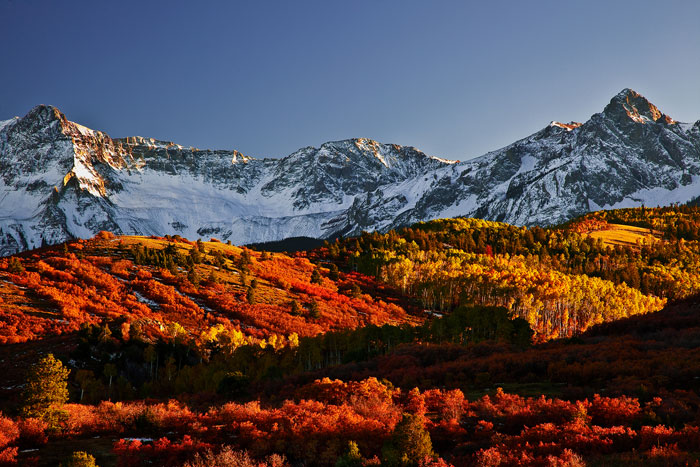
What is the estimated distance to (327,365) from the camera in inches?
3017

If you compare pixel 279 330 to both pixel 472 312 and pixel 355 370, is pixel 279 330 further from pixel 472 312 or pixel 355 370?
pixel 355 370

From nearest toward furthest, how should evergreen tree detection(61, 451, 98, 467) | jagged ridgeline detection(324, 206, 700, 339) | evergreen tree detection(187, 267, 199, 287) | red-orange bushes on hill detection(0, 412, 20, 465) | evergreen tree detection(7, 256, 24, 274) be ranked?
1. evergreen tree detection(61, 451, 98, 467)
2. red-orange bushes on hill detection(0, 412, 20, 465)
3. evergreen tree detection(7, 256, 24, 274)
4. evergreen tree detection(187, 267, 199, 287)
5. jagged ridgeline detection(324, 206, 700, 339)

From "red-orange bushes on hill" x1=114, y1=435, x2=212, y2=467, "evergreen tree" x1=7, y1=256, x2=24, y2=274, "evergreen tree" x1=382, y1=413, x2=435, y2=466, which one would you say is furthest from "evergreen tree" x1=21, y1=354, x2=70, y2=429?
"evergreen tree" x1=7, y1=256, x2=24, y2=274

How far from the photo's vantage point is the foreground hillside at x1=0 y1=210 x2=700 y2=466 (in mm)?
18312

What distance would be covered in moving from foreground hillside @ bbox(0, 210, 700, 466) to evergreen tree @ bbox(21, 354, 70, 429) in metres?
0.16

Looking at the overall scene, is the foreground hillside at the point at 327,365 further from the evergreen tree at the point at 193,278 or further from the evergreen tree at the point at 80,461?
the evergreen tree at the point at 80,461

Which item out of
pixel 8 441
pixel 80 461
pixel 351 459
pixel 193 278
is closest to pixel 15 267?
pixel 193 278

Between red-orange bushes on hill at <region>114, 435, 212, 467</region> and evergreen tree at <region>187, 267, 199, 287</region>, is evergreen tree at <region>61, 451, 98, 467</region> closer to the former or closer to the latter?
red-orange bushes on hill at <region>114, 435, 212, 467</region>

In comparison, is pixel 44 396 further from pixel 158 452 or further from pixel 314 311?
pixel 314 311

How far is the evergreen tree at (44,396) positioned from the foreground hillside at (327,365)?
162 millimetres

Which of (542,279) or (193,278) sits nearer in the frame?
(193,278)

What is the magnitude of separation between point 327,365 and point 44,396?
55564 mm

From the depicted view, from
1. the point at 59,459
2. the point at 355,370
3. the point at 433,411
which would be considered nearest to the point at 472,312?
the point at 355,370

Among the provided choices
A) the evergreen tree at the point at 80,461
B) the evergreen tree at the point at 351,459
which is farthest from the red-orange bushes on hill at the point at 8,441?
the evergreen tree at the point at 351,459
